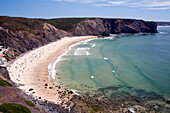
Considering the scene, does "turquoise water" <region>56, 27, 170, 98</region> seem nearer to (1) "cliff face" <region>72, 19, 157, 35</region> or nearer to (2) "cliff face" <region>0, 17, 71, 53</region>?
(2) "cliff face" <region>0, 17, 71, 53</region>

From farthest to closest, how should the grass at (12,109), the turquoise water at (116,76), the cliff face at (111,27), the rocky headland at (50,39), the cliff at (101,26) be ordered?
the cliff face at (111,27), the cliff at (101,26), the turquoise water at (116,76), the rocky headland at (50,39), the grass at (12,109)

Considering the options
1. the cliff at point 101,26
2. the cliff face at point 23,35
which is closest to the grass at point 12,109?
the cliff face at point 23,35

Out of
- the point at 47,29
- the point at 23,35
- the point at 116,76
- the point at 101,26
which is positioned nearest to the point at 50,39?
the point at 47,29

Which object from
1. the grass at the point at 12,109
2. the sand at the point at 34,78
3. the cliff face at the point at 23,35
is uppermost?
the cliff face at the point at 23,35

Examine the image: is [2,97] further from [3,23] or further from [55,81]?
[3,23]

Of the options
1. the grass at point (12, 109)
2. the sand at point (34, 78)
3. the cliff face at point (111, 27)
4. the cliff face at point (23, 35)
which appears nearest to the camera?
the grass at point (12, 109)

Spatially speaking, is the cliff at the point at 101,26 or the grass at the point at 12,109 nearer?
the grass at the point at 12,109

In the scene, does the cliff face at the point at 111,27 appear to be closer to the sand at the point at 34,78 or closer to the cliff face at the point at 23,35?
the cliff face at the point at 23,35

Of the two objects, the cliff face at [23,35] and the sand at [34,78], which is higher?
the cliff face at [23,35]

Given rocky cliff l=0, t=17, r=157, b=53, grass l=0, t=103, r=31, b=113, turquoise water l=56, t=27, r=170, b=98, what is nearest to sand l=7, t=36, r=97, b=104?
turquoise water l=56, t=27, r=170, b=98
